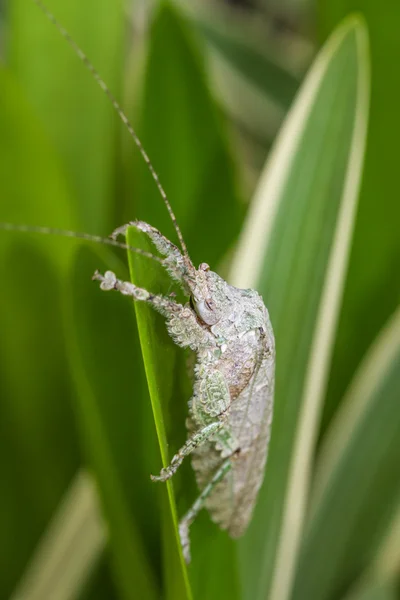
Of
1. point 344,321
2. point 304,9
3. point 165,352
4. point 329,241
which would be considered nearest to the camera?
point 165,352

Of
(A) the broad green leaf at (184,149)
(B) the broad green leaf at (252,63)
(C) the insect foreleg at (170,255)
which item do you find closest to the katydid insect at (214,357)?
(C) the insect foreleg at (170,255)

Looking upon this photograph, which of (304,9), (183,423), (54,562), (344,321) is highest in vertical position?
(304,9)

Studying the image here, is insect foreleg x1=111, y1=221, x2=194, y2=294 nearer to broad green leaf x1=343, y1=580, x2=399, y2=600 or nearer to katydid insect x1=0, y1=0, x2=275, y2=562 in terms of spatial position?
katydid insect x1=0, y1=0, x2=275, y2=562

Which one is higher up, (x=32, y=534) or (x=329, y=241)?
(x=329, y=241)

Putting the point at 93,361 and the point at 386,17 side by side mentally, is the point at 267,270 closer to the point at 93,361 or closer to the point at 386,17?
the point at 93,361

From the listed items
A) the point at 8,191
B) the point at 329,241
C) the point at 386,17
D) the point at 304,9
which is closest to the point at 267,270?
the point at 329,241

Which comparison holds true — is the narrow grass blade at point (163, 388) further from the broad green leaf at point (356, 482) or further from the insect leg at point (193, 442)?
the broad green leaf at point (356, 482)

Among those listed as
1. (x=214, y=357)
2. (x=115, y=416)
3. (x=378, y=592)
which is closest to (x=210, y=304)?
(x=214, y=357)
